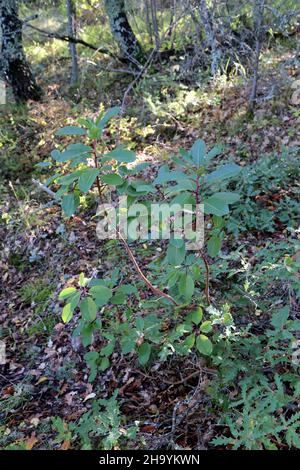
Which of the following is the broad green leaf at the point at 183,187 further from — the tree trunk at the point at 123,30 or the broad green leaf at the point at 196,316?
the tree trunk at the point at 123,30

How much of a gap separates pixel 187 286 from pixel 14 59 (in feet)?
21.0

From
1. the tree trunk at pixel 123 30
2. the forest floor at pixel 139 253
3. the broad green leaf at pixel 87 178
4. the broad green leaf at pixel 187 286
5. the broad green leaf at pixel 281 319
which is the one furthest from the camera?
the tree trunk at pixel 123 30

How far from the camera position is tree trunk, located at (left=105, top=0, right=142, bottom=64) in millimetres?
7504

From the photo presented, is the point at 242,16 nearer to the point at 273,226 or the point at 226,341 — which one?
the point at 273,226

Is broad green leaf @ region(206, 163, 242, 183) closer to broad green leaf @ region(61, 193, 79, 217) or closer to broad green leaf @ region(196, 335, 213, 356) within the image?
broad green leaf @ region(61, 193, 79, 217)

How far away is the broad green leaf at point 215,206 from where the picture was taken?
75.1 inches

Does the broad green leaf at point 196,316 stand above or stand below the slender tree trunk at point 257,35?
below

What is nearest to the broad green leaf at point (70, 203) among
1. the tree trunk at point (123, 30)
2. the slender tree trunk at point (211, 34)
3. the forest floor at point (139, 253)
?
the forest floor at point (139, 253)

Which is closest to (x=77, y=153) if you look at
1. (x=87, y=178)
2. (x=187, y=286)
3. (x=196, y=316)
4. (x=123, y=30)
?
(x=87, y=178)

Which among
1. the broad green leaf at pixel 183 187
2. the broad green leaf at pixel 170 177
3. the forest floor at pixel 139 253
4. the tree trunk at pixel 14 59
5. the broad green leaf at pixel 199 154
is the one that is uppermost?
the tree trunk at pixel 14 59

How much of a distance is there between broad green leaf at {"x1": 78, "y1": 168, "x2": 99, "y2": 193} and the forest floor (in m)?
1.14

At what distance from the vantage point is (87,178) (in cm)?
194

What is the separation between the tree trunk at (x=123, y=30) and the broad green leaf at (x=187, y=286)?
6339 millimetres

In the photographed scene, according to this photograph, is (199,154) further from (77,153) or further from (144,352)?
(144,352)
